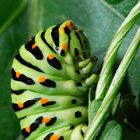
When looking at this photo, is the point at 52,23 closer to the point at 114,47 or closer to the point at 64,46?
the point at 64,46

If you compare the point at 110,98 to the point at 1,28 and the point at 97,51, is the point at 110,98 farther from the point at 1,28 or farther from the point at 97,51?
the point at 1,28

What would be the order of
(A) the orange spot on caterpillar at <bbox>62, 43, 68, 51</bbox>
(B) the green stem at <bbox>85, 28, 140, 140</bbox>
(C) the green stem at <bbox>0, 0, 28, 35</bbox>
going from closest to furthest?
(B) the green stem at <bbox>85, 28, 140, 140</bbox> → (A) the orange spot on caterpillar at <bbox>62, 43, 68, 51</bbox> → (C) the green stem at <bbox>0, 0, 28, 35</bbox>

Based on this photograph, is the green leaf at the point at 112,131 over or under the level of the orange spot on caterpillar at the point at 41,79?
under

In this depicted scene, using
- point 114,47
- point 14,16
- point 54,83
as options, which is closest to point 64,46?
point 54,83

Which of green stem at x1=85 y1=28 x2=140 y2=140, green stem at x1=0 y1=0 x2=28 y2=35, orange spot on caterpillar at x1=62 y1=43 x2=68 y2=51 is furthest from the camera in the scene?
green stem at x1=0 y1=0 x2=28 y2=35

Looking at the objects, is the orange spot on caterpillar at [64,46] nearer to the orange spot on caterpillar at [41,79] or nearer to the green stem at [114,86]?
the orange spot on caterpillar at [41,79]

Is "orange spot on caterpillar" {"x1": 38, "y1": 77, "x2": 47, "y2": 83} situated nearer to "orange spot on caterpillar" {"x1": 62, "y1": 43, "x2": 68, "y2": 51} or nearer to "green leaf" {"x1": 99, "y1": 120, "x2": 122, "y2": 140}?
"orange spot on caterpillar" {"x1": 62, "y1": 43, "x2": 68, "y2": 51}

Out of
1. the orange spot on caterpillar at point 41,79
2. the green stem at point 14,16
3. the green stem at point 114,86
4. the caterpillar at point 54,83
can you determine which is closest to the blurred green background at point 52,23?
the green stem at point 14,16

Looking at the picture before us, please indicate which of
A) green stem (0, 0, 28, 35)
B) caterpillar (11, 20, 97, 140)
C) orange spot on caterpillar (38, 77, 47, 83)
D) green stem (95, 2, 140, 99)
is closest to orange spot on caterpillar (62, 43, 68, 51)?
caterpillar (11, 20, 97, 140)
